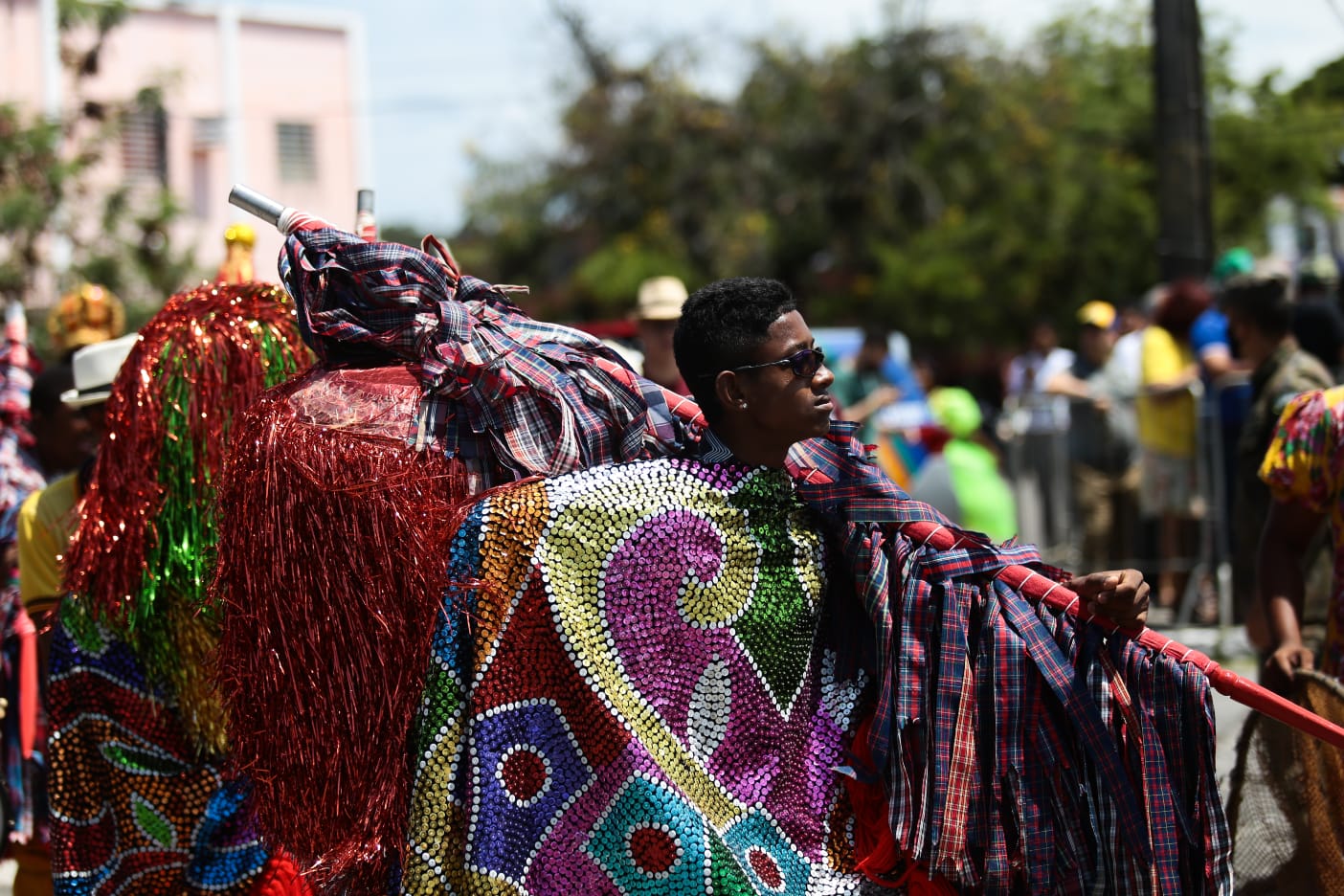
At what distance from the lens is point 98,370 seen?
417 centimetres

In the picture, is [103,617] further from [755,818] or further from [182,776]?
[755,818]

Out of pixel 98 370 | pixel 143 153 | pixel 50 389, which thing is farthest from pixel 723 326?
pixel 143 153

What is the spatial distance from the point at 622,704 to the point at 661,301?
12.1 ft

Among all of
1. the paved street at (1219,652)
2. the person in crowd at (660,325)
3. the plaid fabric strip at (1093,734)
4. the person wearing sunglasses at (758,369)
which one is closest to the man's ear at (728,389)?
the person wearing sunglasses at (758,369)

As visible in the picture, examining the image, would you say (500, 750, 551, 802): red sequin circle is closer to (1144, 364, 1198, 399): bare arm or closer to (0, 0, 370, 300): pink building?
(1144, 364, 1198, 399): bare arm

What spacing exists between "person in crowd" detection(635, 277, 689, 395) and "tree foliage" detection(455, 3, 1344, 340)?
1978cm

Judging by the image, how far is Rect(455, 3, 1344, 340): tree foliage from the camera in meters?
26.5

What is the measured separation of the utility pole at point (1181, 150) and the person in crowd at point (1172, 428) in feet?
4.76

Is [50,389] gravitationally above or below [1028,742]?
above

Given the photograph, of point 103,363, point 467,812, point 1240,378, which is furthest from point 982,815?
point 1240,378

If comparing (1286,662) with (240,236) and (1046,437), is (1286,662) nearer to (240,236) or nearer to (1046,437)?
(240,236)

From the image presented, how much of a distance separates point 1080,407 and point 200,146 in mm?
21223

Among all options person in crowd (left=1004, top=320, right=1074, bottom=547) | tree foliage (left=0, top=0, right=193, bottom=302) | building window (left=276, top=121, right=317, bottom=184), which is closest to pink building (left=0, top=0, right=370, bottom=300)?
building window (left=276, top=121, right=317, bottom=184)

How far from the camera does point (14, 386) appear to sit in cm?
549
